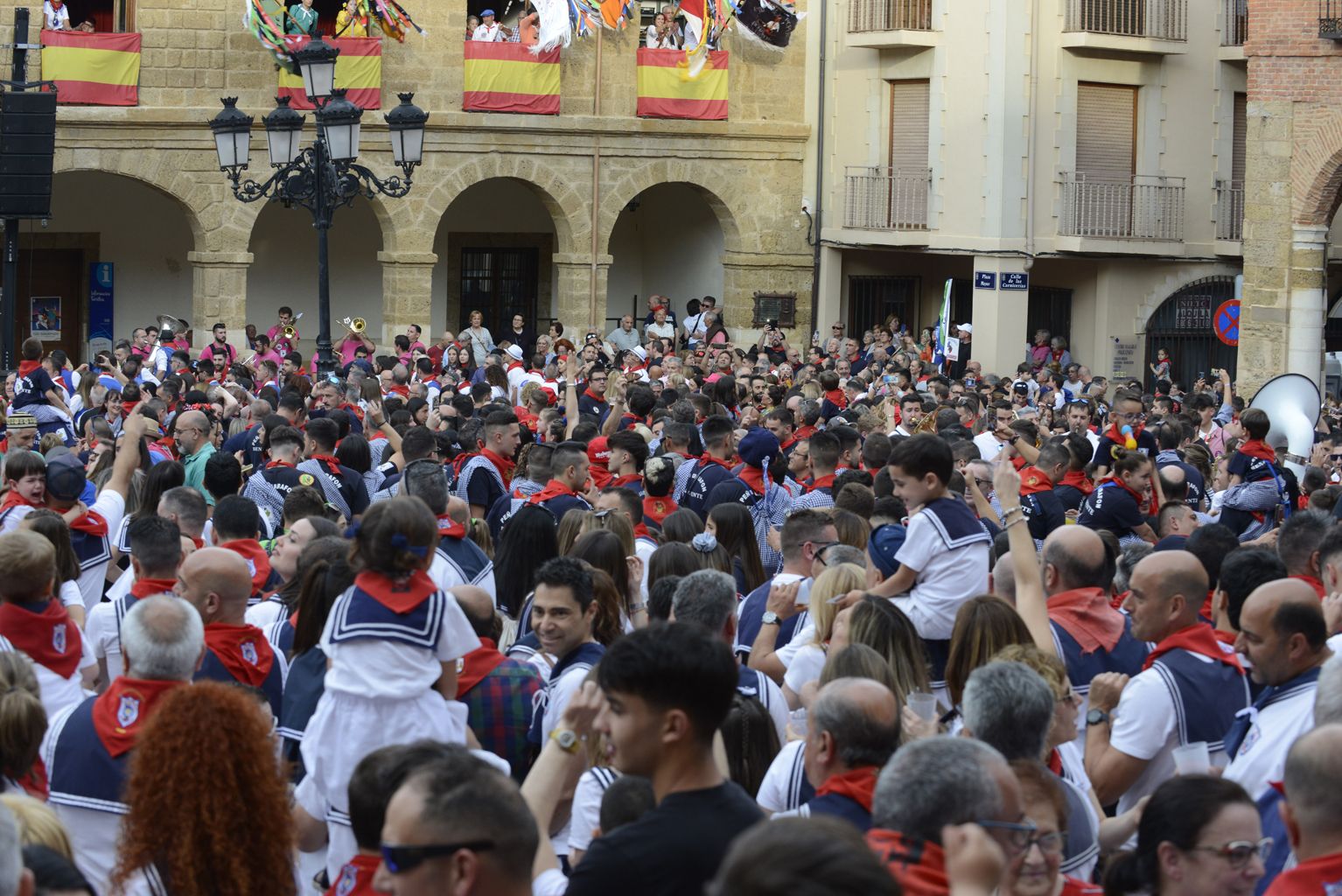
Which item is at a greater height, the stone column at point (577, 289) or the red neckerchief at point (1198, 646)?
the stone column at point (577, 289)

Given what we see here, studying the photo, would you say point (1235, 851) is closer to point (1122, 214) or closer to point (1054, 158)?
point (1054, 158)

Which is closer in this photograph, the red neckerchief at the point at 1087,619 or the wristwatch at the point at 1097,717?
the wristwatch at the point at 1097,717

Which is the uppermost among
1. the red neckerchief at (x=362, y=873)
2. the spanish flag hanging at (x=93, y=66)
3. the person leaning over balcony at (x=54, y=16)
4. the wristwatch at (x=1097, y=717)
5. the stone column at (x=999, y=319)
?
the person leaning over balcony at (x=54, y=16)

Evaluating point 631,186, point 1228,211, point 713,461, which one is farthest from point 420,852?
point 1228,211

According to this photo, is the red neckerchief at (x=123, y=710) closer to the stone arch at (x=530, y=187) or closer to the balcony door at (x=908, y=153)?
the stone arch at (x=530, y=187)

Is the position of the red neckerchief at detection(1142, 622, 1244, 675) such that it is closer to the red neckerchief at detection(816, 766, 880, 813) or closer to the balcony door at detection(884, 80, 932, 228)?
the red neckerchief at detection(816, 766, 880, 813)

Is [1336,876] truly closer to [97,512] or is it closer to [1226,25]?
[97,512]

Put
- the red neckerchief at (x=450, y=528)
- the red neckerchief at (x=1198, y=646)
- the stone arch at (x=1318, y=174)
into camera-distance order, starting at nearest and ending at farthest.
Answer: the red neckerchief at (x=1198, y=646), the red neckerchief at (x=450, y=528), the stone arch at (x=1318, y=174)

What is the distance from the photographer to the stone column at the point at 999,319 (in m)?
26.4

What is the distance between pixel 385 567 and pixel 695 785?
1613 mm

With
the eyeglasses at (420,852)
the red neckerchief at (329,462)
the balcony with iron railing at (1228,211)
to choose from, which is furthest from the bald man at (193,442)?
the balcony with iron railing at (1228,211)

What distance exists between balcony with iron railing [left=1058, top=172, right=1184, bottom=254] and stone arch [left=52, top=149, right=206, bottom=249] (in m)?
12.3

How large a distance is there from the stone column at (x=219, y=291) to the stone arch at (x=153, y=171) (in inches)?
10.9

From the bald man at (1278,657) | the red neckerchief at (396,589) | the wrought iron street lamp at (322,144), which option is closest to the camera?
A: the red neckerchief at (396,589)
